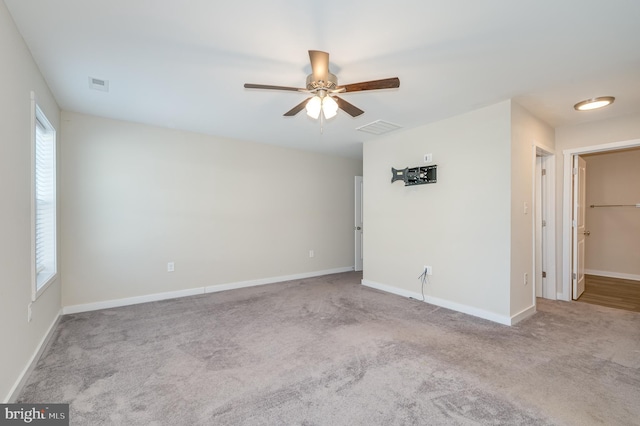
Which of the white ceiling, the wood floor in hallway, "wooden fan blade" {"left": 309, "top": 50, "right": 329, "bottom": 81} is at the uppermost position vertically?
the white ceiling

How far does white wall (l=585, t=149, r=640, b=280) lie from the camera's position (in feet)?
16.4

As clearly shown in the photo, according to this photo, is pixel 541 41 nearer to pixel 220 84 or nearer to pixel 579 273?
pixel 220 84

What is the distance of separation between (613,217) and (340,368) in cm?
609

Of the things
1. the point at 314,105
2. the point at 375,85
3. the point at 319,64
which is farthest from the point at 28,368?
the point at 375,85

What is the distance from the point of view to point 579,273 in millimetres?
4035

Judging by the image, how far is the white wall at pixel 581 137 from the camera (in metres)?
3.40

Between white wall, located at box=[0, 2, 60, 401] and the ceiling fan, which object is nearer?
white wall, located at box=[0, 2, 60, 401]

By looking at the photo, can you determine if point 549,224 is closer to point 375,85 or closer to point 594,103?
point 594,103

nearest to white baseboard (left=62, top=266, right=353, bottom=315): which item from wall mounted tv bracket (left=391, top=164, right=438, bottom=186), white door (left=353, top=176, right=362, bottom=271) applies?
white door (left=353, top=176, right=362, bottom=271)

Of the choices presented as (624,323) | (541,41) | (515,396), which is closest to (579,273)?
(624,323)

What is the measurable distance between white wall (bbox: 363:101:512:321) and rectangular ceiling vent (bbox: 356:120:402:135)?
236mm

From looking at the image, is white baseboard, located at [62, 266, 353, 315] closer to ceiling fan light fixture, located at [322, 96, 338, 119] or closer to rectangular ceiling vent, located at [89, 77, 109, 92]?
rectangular ceiling vent, located at [89, 77, 109, 92]

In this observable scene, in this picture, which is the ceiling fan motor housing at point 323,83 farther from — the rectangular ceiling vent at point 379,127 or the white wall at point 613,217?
the white wall at point 613,217

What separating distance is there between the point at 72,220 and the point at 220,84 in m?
2.52
